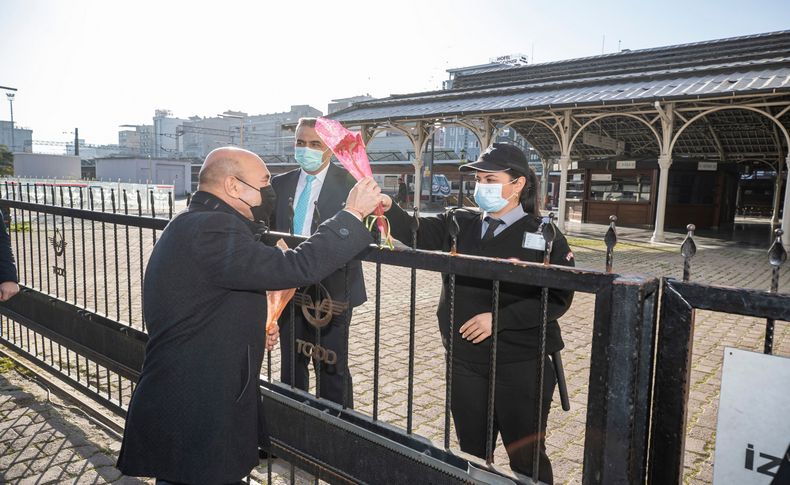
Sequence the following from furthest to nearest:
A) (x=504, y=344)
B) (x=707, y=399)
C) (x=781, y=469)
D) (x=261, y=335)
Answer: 1. (x=707, y=399)
2. (x=504, y=344)
3. (x=261, y=335)
4. (x=781, y=469)

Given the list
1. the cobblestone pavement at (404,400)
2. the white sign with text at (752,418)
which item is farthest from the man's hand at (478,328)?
the cobblestone pavement at (404,400)

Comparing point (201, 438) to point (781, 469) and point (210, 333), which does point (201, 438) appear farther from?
point (781, 469)

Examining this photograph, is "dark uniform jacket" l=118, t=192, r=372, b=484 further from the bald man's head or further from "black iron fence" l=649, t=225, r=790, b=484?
"black iron fence" l=649, t=225, r=790, b=484

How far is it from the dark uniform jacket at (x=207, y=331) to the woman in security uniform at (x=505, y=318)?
28.8 inches

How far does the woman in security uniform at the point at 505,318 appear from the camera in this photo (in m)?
2.16

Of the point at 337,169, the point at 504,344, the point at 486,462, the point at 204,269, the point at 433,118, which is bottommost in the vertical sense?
the point at 486,462

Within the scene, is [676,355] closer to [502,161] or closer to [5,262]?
[502,161]

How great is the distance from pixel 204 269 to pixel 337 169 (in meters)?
1.81

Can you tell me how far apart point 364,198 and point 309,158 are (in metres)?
1.53

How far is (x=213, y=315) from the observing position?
5.82ft

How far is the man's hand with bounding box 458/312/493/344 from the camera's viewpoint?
214 centimetres

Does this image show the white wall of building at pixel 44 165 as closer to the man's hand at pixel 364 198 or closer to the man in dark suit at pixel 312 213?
the man in dark suit at pixel 312 213

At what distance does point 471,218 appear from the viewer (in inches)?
102


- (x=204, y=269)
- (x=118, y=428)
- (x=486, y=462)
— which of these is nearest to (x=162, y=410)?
(x=204, y=269)
